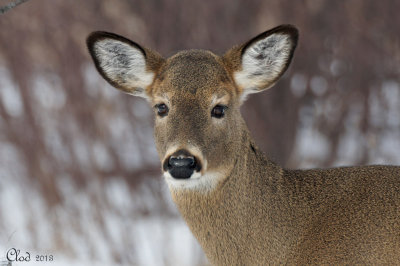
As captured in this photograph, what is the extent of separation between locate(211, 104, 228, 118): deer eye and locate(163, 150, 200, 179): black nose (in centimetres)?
42

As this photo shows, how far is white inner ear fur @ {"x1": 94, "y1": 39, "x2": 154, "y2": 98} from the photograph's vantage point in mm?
3871

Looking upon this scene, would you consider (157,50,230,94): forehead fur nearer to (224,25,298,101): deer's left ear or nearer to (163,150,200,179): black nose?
Answer: (224,25,298,101): deer's left ear

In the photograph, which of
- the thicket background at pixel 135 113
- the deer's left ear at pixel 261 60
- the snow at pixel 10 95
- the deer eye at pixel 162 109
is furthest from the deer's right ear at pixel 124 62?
the snow at pixel 10 95

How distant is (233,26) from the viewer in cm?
652

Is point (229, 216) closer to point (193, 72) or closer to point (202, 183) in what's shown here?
point (202, 183)

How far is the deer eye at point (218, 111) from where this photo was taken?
3617 millimetres

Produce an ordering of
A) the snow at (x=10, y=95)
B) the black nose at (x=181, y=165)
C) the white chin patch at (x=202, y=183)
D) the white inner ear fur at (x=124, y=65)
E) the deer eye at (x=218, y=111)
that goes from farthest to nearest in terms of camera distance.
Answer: the snow at (x=10, y=95), the white inner ear fur at (x=124, y=65), the deer eye at (x=218, y=111), the white chin patch at (x=202, y=183), the black nose at (x=181, y=165)

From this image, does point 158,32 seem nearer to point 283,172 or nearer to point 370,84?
point 370,84

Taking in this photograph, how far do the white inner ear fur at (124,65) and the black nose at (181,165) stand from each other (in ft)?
2.70

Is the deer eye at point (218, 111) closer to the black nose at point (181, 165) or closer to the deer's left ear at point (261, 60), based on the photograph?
the deer's left ear at point (261, 60)

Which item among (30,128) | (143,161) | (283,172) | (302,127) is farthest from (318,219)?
(30,128)

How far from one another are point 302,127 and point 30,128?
2.92 meters

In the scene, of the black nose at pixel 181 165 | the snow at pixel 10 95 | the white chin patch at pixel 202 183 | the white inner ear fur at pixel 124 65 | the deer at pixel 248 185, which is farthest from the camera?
the snow at pixel 10 95

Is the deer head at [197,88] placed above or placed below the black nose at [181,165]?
above
